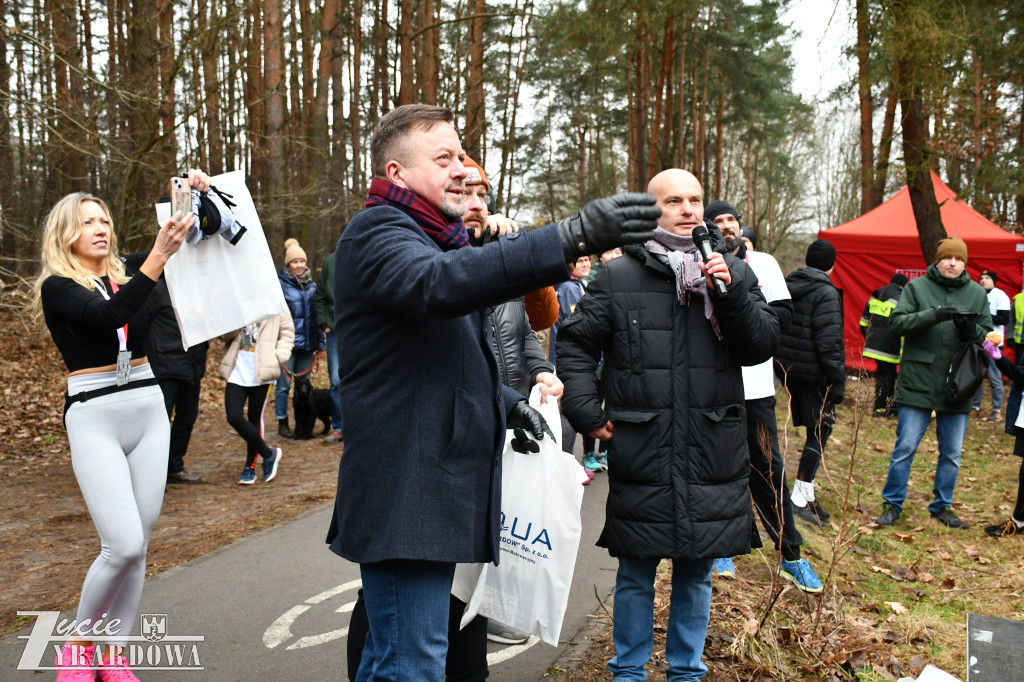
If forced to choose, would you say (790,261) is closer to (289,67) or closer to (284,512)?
(289,67)

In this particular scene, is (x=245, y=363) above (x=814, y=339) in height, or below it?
below

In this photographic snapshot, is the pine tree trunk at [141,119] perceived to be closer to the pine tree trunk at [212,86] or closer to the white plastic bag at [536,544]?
the pine tree trunk at [212,86]

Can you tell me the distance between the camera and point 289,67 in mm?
22172

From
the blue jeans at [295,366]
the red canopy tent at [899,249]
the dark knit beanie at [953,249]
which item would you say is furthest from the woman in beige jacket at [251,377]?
the red canopy tent at [899,249]

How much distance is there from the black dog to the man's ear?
7506mm

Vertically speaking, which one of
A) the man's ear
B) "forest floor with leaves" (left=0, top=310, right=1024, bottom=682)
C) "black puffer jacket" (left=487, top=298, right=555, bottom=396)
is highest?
the man's ear

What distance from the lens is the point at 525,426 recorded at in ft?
9.39

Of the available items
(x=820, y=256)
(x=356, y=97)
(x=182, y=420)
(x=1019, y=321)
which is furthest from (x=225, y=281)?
(x=356, y=97)

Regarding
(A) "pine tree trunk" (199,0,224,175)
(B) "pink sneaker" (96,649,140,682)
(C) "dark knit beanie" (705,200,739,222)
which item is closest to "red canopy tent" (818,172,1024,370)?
(C) "dark knit beanie" (705,200,739,222)

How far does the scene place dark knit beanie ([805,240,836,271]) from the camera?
20.0 feet

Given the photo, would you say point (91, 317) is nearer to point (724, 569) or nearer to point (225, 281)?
point (225, 281)

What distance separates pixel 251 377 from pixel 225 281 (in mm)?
3891

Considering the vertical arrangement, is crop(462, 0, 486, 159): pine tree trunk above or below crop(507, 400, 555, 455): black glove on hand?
above

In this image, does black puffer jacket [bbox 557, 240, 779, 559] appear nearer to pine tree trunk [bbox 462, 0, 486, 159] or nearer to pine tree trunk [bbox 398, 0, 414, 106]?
pine tree trunk [bbox 398, 0, 414, 106]
